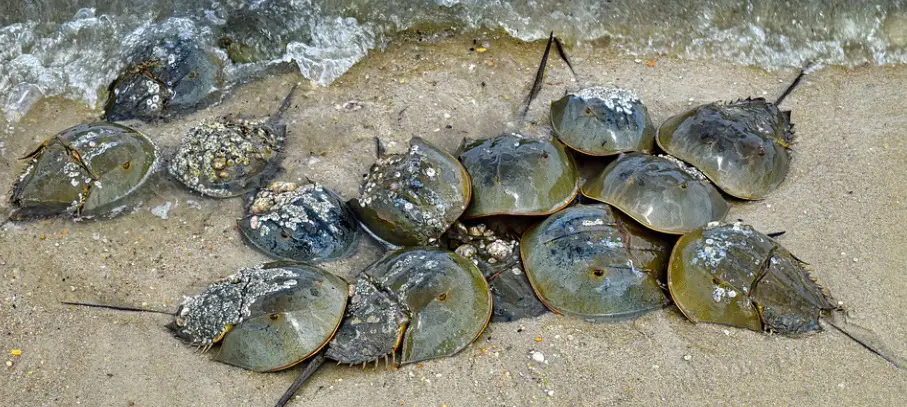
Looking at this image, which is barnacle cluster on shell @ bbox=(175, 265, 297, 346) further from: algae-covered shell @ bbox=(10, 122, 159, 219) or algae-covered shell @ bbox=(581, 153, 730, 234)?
algae-covered shell @ bbox=(581, 153, 730, 234)

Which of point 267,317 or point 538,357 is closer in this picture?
point 267,317

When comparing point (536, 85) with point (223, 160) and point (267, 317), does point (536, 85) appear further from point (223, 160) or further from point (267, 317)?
point (267, 317)

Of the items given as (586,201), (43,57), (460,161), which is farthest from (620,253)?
(43,57)

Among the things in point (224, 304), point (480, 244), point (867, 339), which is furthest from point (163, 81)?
point (867, 339)

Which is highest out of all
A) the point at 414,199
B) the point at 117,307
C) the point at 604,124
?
the point at 604,124

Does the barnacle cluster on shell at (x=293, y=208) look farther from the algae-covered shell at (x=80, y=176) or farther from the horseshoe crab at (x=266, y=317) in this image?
the algae-covered shell at (x=80, y=176)

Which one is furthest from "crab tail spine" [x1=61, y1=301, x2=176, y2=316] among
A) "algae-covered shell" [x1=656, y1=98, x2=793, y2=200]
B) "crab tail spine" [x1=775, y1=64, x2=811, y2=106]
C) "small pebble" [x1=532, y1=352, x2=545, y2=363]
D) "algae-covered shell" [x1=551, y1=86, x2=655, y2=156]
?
"crab tail spine" [x1=775, y1=64, x2=811, y2=106]
